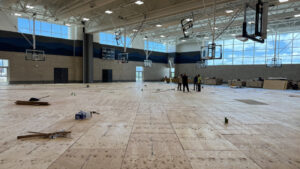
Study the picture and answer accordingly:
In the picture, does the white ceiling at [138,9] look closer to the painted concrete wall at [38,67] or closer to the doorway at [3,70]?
the painted concrete wall at [38,67]

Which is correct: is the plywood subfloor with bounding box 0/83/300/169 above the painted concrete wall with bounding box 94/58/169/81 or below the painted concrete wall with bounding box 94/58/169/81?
below

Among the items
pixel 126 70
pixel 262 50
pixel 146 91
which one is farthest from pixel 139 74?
pixel 262 50

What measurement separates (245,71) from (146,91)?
20829 mm

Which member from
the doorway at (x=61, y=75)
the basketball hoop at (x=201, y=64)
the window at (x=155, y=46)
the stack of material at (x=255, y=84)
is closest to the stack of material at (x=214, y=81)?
the basketball hoop at (x=201, y=64)

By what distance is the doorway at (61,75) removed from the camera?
78.1 feet

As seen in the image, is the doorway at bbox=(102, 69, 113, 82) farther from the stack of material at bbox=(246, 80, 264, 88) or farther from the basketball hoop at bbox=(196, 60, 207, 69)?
the stack of material at bbox=(246, 80, 264, 88)

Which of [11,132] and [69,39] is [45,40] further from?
[11,132]

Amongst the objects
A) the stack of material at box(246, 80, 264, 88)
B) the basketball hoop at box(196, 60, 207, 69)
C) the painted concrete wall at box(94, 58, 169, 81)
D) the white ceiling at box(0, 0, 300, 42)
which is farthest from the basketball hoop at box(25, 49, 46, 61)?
the stack of material at box(246, 80, 264, 88)

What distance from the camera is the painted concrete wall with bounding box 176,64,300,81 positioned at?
2473cm

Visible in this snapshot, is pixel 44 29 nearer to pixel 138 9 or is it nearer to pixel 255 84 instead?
pixel 138 9

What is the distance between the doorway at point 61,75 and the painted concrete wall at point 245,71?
2190 cm

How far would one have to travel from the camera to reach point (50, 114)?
19.8 ft

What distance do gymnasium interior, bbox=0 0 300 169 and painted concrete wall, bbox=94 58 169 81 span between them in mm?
175

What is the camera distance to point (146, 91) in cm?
1516
